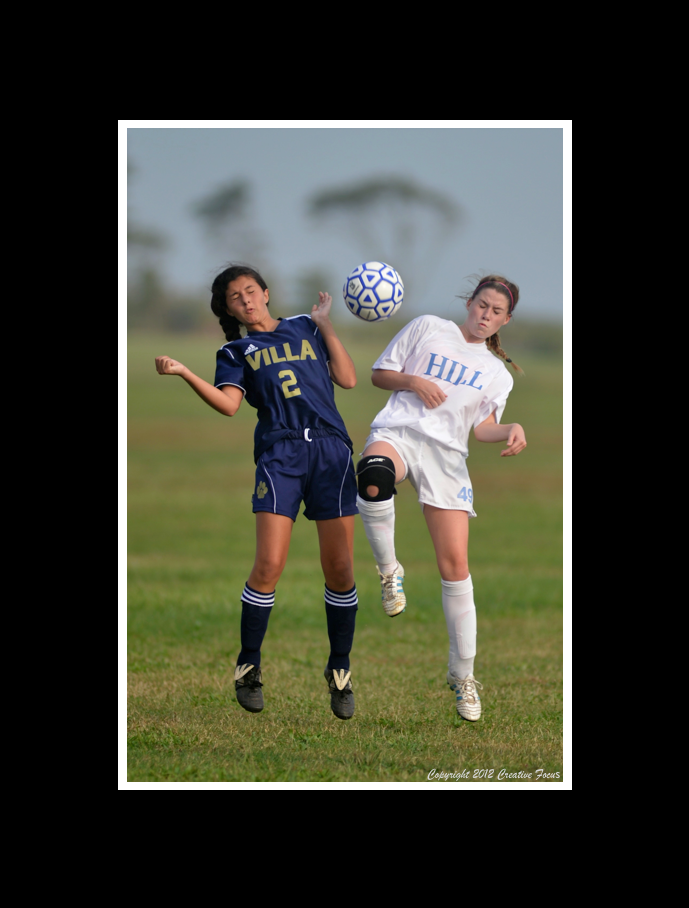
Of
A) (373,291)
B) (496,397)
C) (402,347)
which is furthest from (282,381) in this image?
(496,397)

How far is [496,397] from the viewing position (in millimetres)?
5301

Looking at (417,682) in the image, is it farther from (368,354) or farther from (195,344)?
(195,344)

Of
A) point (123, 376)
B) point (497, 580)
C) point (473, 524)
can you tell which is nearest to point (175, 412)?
point (473, 524)

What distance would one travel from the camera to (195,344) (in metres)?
20.8

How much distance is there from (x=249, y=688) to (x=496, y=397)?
2171 mm

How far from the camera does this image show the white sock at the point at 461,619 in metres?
5.21

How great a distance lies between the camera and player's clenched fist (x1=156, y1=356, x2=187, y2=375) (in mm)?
4715

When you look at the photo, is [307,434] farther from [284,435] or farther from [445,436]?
[445,436]

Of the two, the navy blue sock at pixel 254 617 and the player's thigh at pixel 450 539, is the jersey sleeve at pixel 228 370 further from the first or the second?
the player's thigh at pixel 450 539

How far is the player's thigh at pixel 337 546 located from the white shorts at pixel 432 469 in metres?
0.48

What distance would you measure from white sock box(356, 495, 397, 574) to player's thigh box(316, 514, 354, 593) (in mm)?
189

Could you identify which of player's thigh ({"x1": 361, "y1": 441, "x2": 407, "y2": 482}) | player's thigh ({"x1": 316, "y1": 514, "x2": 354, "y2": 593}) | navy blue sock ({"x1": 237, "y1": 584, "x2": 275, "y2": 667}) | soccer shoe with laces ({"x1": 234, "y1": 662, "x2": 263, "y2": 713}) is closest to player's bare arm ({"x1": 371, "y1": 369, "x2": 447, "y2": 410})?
player's thigh ({"x1": 361, "y1": 441, "x2": 407, "y2": 482})

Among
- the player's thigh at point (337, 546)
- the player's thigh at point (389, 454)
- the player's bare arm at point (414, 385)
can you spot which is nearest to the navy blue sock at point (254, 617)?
the player's thigh at point (337, 546)

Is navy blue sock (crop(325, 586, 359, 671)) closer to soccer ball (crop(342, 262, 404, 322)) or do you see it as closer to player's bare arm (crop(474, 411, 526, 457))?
player's bare arm (crop(474, 411, 526, 457))
